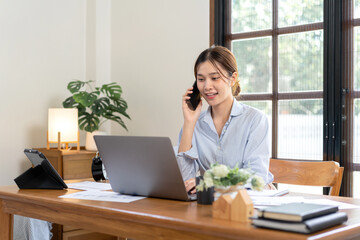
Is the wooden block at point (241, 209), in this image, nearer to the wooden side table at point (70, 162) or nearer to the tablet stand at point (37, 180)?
the tablet stand at point (37, 180)

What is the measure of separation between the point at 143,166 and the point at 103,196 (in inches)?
9.4

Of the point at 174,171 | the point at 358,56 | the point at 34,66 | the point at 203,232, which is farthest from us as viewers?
the point at 34,66

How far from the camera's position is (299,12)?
3500mm

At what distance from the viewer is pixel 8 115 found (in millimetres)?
3975

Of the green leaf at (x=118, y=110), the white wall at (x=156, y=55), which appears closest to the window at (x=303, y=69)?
the white wall at (x=156, y=55)

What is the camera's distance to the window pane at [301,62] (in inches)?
134

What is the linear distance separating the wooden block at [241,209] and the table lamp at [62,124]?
2.67 metres

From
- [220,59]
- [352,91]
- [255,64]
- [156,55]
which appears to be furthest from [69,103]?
[352,91]

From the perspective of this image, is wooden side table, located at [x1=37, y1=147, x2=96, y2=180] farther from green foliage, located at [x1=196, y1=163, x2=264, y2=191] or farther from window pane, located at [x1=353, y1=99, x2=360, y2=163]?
green foliage, located at [x1=196, y1=163, x2=264, y2=191]

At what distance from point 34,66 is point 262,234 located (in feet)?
11.0

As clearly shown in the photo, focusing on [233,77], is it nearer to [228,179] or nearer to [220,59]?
[220,59]

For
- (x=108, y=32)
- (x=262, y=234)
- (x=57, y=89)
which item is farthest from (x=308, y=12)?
(x=262, y=234)

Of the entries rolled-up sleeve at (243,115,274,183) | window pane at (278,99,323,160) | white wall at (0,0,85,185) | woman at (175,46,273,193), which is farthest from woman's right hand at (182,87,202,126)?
white wall at (0,0,85,185)

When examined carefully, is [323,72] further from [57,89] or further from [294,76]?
[57,89]
